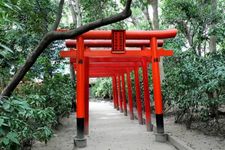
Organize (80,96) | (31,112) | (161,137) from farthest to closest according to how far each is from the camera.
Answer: (161,137) → (80,96) → (31,112)

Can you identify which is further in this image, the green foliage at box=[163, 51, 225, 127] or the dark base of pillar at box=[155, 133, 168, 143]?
the dark base of pillar at box=[155, 133, 168, 143]

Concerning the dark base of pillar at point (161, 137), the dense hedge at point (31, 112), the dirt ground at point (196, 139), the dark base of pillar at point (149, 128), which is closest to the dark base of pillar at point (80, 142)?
the dense hedge at point (31, 112)

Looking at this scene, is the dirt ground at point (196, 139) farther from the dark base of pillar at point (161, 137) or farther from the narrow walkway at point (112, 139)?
the narrow walkway at point (112, 139)

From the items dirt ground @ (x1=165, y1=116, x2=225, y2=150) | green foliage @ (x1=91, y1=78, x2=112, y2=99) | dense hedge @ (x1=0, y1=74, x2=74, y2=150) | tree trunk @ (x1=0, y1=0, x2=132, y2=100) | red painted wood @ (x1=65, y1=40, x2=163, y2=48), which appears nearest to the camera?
dense hedge @ (x1=0, y1=74, x2=74, y2=150)

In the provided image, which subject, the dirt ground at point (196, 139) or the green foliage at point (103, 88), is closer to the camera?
the dirt ground at point (196, 139)

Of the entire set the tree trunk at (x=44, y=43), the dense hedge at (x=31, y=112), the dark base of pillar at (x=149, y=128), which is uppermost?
the tree trunk at (x=44, y=43)

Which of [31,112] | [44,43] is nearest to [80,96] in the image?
[31,112]

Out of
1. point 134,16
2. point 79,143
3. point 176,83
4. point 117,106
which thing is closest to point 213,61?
point 176,83

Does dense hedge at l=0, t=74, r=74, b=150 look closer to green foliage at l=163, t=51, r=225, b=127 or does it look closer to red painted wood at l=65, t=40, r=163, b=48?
red painted wood at l=65, t=40, r=163, b=48

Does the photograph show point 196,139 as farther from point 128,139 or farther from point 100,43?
point 100,43

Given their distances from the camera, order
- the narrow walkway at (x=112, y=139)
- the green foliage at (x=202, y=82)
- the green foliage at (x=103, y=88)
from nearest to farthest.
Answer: the green foliage at (x=202, y=82), the narrow walkway at (x=112, y=139), the green foliage at (x=103, y=88)

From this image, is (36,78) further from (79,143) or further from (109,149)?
(109,149)

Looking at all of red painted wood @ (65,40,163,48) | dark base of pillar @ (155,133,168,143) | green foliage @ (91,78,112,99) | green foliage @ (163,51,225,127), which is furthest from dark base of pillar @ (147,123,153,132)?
green foliage @ (91,78,112,99)

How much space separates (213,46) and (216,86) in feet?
16.5
